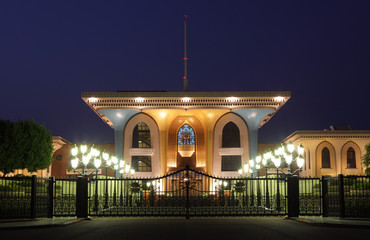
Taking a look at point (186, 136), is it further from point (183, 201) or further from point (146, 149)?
point (183, 201)

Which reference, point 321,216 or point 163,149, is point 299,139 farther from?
point 321,216

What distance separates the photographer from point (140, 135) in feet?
165

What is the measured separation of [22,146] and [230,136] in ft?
70.3

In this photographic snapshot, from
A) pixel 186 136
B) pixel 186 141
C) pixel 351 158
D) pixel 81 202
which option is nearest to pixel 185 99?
pixel 186 136

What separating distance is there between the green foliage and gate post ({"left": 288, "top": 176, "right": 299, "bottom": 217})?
1172 inches

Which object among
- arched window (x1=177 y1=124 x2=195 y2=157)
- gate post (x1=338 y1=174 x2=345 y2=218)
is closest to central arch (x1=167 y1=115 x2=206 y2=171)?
arched window (x1=177 y1=124 x2=195 y2=157)

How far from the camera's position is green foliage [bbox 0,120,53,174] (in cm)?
4129

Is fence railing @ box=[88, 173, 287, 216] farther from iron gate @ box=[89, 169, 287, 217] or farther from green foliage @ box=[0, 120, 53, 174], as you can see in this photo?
green foliage @ box=[0, 120, 53, 174]

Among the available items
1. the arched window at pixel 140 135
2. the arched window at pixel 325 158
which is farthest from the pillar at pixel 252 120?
the arched window at pixel 325 158

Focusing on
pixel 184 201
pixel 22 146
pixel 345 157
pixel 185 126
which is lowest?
pixel 184 201

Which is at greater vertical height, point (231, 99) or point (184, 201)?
point (231, 99)

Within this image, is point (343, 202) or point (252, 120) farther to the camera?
point (252, 120)

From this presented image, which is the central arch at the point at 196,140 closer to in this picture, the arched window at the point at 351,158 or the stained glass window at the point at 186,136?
the stained glass window at the point at 186,136

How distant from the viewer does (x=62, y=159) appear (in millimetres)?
68125
